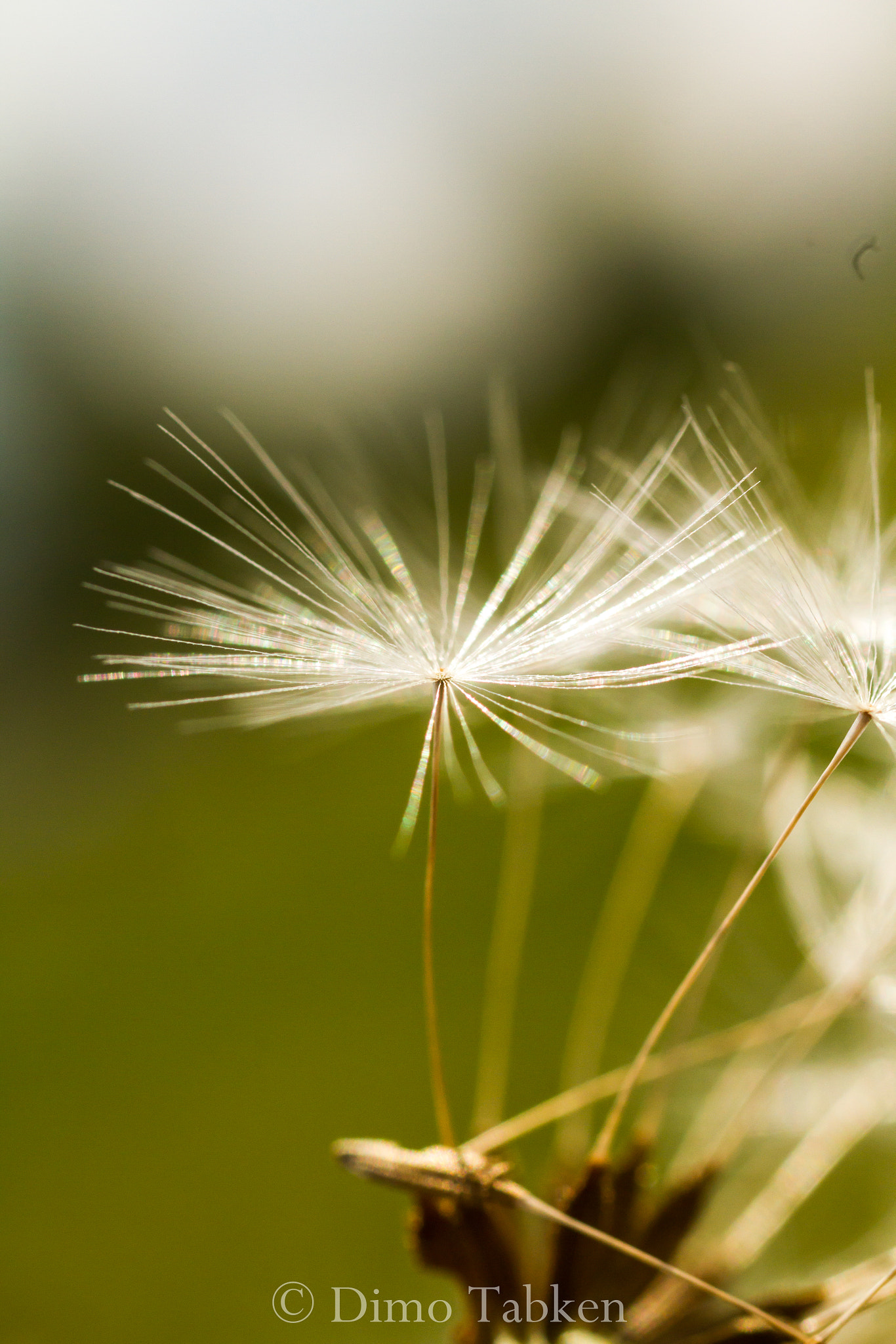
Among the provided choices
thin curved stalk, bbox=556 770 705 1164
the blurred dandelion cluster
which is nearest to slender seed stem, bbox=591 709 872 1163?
the blurred dandelion cluster

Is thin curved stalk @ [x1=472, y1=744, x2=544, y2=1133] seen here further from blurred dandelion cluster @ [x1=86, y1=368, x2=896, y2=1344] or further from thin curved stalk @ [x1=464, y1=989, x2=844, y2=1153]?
thin curved stalk @ [x1=464, y1=989, x2=844, y2=1153]

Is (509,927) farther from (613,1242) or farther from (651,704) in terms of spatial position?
(613,1242)

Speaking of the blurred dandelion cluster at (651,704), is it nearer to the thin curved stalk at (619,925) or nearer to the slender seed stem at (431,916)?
the slender seed stem at (431,916)

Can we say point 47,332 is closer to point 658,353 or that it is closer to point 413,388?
point 413,388

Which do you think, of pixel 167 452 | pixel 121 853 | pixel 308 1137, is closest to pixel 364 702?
pixel 308 1137

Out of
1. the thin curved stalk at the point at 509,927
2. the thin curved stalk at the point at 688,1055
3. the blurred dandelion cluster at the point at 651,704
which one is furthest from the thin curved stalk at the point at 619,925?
the thin curved stalk at the point at 688,1055

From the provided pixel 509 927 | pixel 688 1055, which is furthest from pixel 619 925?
pixel 688 1055

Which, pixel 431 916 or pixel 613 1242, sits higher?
pixel 431 916
